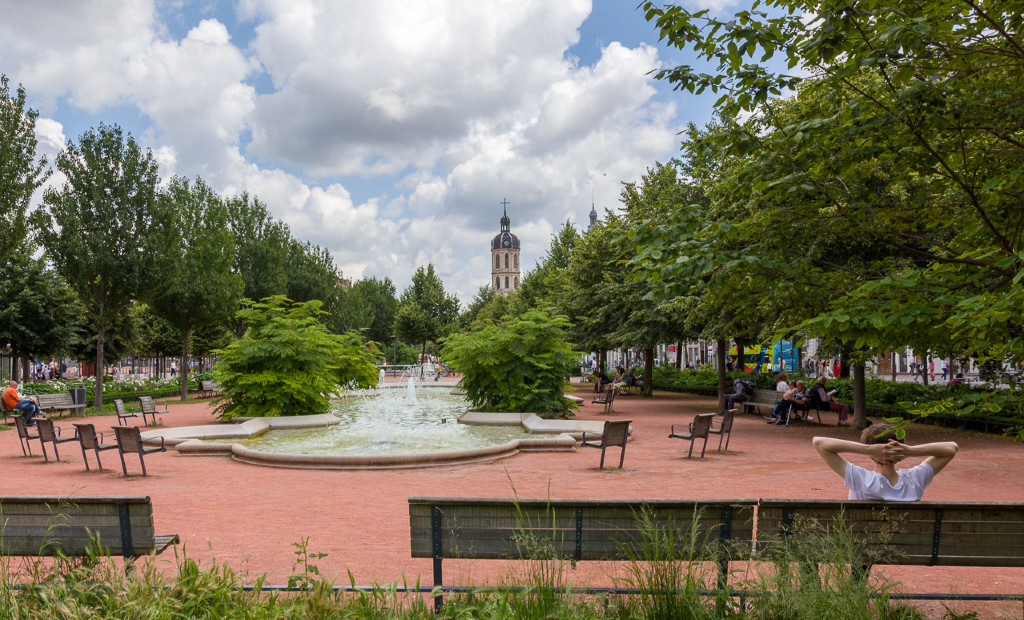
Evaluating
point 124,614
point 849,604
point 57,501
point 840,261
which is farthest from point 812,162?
point 840,261

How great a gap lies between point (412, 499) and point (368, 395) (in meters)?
29.8

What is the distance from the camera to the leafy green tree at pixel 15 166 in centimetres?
2083

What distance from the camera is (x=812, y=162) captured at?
5.62 m

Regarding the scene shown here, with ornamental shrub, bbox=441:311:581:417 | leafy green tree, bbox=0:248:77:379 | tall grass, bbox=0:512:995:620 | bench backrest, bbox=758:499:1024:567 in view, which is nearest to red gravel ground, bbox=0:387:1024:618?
bench backrest, bbox=758:499:1024:567

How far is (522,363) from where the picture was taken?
63.7 feet

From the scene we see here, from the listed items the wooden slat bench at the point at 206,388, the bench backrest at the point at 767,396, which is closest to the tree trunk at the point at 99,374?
the wooden slat bench at the point at 206,388

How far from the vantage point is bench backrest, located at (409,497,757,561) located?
475 cm

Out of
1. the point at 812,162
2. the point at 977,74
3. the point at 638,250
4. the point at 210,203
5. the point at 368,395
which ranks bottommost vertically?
the point at 368,395

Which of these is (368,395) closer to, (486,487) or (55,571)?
(486,487)

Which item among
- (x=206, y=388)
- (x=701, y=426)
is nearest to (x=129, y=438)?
(x=701, y=426)

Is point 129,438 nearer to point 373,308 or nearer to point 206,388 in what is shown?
point 206,388

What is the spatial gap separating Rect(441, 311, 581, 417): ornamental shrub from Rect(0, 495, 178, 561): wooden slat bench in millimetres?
14052

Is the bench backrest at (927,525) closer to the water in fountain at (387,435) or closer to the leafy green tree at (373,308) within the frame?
the water in fountain at (387,435)

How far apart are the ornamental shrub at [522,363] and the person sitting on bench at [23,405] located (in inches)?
415
